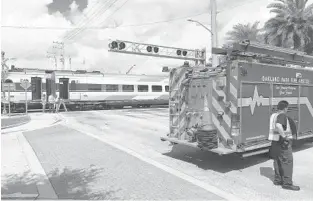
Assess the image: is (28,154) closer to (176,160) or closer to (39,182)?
(39,182)

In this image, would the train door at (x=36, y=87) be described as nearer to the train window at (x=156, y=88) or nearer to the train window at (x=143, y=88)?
the train window at (x=143, y=88)

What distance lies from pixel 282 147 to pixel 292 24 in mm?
21099

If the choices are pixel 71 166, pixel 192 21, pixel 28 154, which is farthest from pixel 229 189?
pixel 192 21

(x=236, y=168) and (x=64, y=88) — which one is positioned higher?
Answer: (x=64, y=88)

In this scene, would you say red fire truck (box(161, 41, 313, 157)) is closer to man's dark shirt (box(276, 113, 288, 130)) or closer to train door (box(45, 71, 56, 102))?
man's dark shirt (box(276, 113, 288, 130))

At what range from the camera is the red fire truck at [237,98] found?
6.85m

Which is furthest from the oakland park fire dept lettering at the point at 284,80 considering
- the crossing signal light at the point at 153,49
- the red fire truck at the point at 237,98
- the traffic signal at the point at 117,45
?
the crossing signal light at the point at 153,49

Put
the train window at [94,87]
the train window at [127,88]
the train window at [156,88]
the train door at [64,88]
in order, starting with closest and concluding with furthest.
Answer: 1. the train door at [64,88]
2. the train window at [94,87]
3. the train window at [127,88]
4. the train window at [156,88]

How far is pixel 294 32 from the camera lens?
947 inches

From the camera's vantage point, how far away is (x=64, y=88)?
2900cm

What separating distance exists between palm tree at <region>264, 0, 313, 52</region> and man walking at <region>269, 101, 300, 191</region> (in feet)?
66.6

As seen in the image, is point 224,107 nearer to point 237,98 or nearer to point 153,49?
point 237,98

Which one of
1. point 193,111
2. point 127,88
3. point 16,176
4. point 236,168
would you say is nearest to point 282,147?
point 236,168

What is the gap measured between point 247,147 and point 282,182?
1244mm
